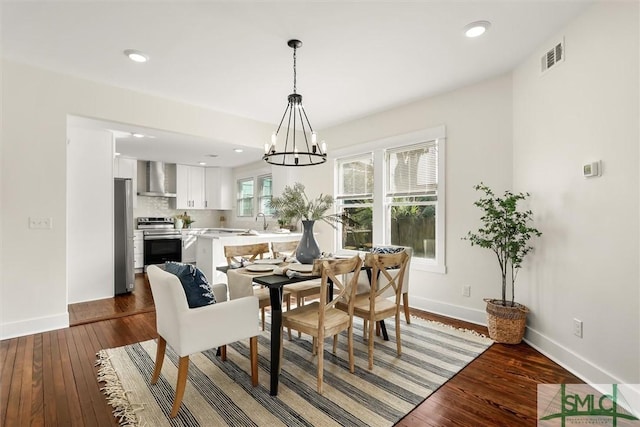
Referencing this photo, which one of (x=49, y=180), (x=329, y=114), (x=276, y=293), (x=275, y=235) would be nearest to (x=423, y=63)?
(x=329, y=114)

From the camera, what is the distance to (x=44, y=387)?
7.11 ft

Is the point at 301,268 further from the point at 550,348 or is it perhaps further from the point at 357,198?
the point at 357,198

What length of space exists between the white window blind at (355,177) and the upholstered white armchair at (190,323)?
2.97 meters

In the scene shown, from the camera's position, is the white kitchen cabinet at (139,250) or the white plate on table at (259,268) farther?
the white kitchen cabinet at (139,250)

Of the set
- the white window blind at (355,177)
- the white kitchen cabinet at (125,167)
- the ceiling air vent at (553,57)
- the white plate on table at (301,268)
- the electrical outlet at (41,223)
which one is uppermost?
the ceiling air vent at (553,57)

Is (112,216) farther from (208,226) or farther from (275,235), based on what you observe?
(208,226)

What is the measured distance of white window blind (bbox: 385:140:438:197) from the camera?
3909mm

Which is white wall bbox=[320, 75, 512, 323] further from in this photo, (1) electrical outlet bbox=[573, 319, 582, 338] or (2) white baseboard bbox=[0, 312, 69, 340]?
(2) white baseboard bbox=[0, 312, 69, 340]

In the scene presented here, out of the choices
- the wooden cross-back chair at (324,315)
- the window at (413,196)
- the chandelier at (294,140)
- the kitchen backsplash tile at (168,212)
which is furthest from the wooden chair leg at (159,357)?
the kitchen backsplash tile at (168,212)

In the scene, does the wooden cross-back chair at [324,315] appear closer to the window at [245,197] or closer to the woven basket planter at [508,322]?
the woven basket planter at [508,322]

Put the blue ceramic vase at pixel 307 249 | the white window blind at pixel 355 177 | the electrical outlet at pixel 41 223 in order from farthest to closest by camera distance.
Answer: the white window blind at pixel 355 177, the electrical outlet at pixel 41 223, the blue ceramic vase at pixel 307 249

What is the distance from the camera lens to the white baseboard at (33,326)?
3.03 meters

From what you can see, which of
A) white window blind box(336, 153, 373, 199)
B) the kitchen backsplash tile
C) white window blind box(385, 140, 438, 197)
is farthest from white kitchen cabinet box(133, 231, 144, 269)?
white window blind box(385, 140, 438, 197)

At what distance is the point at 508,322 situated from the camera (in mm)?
2873
